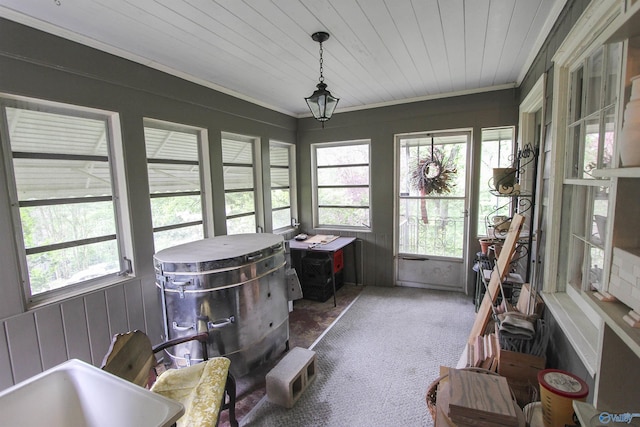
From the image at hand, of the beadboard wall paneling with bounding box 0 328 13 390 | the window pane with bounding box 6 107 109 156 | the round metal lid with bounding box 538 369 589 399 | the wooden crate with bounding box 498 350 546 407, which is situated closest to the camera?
the round metal lid with bounding box 538 369 589 399

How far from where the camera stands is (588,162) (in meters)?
1.52

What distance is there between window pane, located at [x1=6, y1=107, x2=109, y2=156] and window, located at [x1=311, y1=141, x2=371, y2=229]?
286 centimetres

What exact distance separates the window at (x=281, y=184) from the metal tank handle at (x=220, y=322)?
2097mm

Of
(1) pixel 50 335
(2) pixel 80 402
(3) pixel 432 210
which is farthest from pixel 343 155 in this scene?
(2) pixel 80 402

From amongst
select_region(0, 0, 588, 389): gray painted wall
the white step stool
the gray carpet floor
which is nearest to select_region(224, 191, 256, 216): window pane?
select_region(0, 0, 588, 389): gray painted wall

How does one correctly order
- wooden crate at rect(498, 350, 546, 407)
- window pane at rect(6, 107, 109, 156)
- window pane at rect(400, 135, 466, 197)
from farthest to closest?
window pane at rect(400, 135, 466, 197)
window pane at rect(6, 107, 109, 156)
wooden crate at rect(498, 350, 546, 407)

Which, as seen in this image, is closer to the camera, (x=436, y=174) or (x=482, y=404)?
(x=482, y=404)

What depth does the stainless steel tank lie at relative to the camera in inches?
82.0

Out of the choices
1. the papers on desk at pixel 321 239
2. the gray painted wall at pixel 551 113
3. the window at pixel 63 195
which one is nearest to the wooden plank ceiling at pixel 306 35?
the gray painted wall at pixel 551 113

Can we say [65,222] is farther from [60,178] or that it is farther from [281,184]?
[281,184]

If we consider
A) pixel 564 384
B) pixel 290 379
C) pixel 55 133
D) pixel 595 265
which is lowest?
pixel 290 379

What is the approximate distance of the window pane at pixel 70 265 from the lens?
1987mm

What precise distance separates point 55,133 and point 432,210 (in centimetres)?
402

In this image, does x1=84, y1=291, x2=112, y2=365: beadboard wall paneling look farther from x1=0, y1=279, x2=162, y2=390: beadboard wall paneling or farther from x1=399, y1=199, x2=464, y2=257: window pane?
x1=399, y1=199, x2=464, y2=257: window pane
